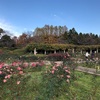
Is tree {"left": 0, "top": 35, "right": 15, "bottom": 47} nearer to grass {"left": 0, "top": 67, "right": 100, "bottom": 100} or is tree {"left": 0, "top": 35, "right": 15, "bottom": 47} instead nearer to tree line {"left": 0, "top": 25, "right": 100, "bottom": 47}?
tree line {"left": 0, "top": 25, "right": 100, "bottom": 47}

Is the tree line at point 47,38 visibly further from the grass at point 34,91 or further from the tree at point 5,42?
the grass at point 34,91

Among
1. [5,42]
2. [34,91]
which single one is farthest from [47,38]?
[34,91]

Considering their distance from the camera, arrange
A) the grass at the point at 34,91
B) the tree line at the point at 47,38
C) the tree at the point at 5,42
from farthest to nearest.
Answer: the tree line at the point at 47,38 < the tree at the point at 5,42 < the grass at the point at 34,91

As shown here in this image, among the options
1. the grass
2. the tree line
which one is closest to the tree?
the tree line

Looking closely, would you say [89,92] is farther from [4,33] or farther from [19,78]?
[4,33]

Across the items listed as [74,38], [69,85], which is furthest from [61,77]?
[74,38]

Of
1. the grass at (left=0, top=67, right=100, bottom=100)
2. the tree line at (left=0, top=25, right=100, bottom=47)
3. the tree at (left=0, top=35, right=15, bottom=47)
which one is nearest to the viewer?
the grass at (left=0, top=67, right=100, bottom=100)

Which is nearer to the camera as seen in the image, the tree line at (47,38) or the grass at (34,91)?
the grass at (34,91)

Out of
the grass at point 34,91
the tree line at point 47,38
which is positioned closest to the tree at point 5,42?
the tree line at point 47,38

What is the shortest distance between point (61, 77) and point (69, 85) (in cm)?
52

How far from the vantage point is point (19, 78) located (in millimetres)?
3246

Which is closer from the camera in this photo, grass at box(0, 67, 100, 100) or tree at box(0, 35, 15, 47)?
grass at box(0, 67, 100, 100)

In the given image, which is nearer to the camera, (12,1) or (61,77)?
(61,77)

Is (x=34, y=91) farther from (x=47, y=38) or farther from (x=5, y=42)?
(x=47, y=38)
